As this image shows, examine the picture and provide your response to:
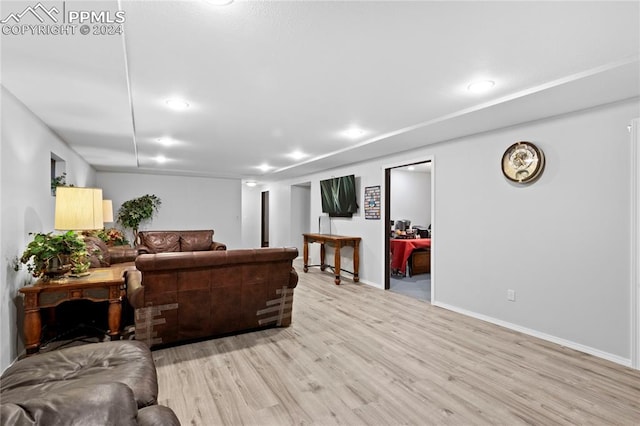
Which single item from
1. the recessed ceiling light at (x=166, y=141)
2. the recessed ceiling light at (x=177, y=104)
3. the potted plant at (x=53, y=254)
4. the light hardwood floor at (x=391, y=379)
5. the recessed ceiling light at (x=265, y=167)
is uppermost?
the recessed ceiling light at (x=177, y=104)

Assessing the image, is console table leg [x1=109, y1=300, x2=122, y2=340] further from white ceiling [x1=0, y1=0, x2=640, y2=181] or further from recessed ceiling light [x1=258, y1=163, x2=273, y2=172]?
recessed ceiling light [x1=258, y1=163, x2=273, y2=172]

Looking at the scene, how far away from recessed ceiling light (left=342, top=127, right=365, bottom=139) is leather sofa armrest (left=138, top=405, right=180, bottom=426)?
3453 millimetres

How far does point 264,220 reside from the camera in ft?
35.0

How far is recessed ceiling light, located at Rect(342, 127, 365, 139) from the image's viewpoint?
157 inches

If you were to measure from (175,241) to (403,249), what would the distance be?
14.6ft

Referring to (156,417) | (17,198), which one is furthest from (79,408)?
(17,198)

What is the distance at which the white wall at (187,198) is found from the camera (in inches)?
299

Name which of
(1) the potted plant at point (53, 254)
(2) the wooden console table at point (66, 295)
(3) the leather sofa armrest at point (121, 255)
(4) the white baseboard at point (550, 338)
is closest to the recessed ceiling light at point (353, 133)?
(4) the white baseboard at point (550, 338)

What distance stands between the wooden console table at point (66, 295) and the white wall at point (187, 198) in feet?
17.6

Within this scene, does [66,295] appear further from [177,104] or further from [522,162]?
[522,162]

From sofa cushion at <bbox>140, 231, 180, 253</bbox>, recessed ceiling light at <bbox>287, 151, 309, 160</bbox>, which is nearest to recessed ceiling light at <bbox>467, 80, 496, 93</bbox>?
recessed ceiling light at <bbox>287, 151, 309, 160</bbox>

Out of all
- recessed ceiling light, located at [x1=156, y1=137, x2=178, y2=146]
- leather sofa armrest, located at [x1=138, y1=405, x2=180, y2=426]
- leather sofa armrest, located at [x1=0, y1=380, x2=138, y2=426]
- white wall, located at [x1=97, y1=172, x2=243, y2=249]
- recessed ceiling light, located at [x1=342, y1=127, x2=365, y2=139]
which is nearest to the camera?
leather sofa armrest, located at [x1=0, y1=380, x2=138, y2=426]

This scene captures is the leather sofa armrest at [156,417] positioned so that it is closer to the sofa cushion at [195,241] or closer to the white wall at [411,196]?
the sofa cushion at [195,241]

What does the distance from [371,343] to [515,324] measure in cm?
167
